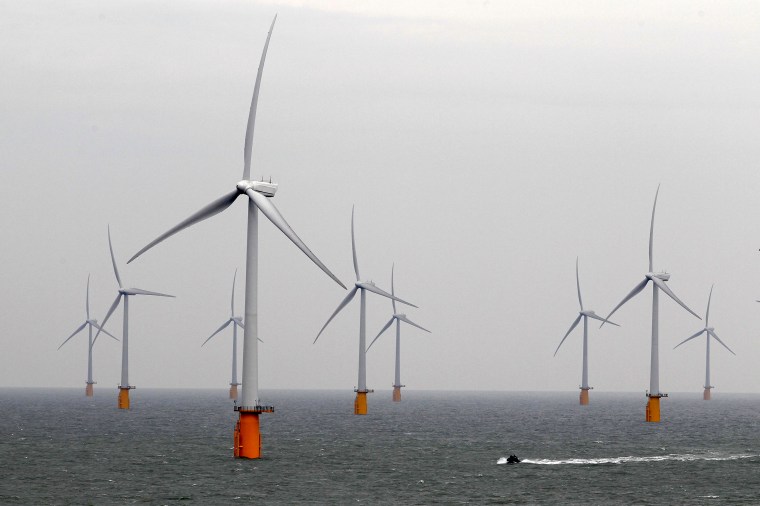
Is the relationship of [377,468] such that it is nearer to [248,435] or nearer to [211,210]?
[248,435]

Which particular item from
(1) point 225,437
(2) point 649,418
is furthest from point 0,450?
(2) point 649,418

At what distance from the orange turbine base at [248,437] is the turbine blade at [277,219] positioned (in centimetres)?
1446

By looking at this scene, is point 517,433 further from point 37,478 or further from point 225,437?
point 37,478

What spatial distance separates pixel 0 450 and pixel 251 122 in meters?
49.2

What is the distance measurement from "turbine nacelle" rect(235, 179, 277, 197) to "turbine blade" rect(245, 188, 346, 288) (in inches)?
10.3

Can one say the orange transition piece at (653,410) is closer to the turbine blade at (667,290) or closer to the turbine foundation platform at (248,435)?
the turbine blade at (667,290)

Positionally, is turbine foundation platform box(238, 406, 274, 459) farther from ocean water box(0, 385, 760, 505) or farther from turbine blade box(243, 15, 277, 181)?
turbine blade box(243, 15, 277, 181)

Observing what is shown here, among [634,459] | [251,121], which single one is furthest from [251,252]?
[634,459]

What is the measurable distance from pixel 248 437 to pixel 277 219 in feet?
59.0

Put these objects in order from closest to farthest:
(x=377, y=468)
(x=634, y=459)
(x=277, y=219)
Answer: (x=277, y=219) → (x=377, y=468) → (x=634, y=459)

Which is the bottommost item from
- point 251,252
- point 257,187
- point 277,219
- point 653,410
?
point 653,410

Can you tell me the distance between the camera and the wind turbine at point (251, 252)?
86.4 m

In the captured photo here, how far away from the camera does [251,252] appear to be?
289ft

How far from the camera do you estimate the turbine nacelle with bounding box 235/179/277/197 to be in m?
90.8
